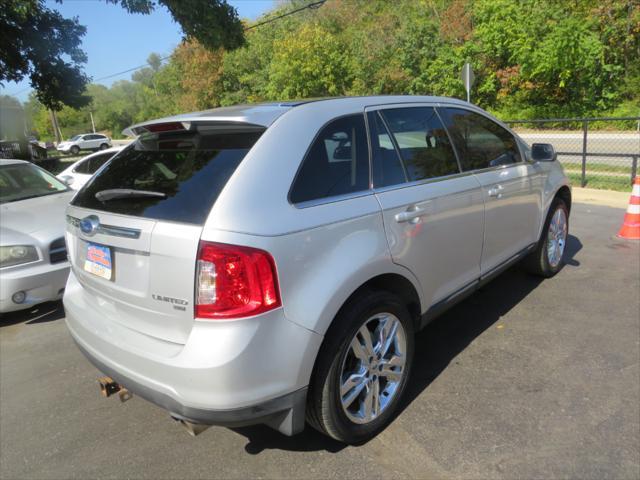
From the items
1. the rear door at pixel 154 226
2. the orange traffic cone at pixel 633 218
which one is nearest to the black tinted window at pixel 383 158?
the rear door at pixel 154 226

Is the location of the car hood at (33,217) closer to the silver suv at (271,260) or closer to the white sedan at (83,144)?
the silver suv at (271,260)

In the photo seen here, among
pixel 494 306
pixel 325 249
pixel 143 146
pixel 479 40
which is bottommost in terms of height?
pixel 494 306

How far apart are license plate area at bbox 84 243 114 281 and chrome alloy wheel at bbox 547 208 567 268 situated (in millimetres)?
3968

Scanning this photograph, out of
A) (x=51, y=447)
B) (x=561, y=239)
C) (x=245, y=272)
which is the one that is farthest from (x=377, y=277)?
(x=561, y=239)

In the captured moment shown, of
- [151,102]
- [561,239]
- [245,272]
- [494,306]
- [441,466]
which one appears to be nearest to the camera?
[245,272]

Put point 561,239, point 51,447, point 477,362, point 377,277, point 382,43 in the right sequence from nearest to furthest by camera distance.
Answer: point 377,277, point 51,447, point 477,362, point 561,239, point 382,43

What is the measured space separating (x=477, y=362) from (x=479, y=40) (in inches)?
1141

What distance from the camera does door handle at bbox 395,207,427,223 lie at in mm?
2715

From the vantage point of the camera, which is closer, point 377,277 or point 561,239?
point 377,277

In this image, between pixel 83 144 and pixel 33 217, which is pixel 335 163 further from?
pixel 83 144

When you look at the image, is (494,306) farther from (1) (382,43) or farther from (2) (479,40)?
(1) (382,43)

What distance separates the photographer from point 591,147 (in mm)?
14406

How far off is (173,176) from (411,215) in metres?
1.30

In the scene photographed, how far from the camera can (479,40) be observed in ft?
93.1
